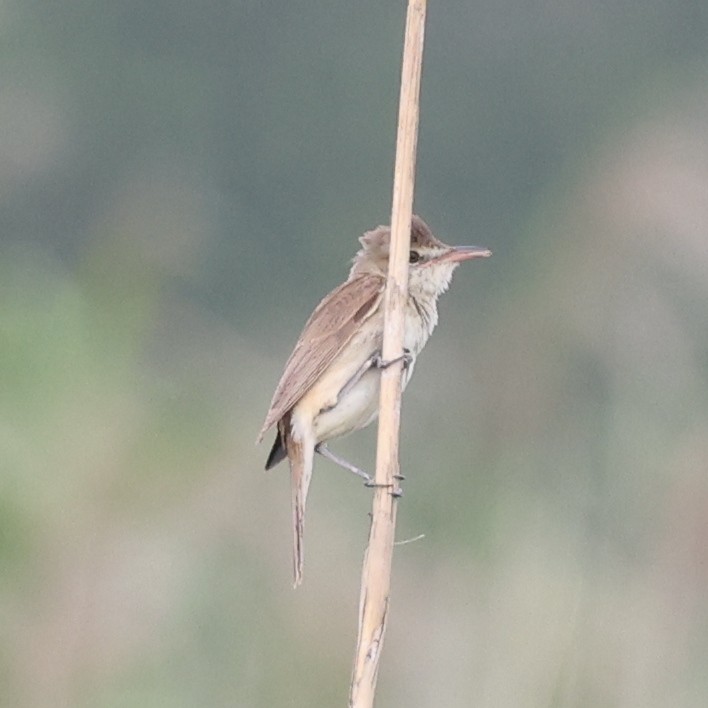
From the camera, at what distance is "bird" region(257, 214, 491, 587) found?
370 centimetres

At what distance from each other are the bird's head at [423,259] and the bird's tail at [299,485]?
1.34ft

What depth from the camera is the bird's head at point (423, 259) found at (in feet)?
12.4

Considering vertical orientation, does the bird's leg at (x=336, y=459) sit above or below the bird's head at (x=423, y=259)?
below

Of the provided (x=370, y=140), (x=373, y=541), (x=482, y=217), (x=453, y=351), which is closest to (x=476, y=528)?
(x=373, y=541)

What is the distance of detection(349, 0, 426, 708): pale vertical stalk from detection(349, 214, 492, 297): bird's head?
2.31 feet

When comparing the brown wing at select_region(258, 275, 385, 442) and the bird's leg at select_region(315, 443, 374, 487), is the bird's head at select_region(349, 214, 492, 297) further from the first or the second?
the bird's leg at select_region(315, 443, 374, 487)

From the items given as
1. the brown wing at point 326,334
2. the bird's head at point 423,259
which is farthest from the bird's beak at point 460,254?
the brown wing at point 326,334

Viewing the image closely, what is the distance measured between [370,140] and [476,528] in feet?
Answer: 42.7

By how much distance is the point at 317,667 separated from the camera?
167 inches

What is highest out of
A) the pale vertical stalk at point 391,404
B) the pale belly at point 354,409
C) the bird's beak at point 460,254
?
the bird's beak at point 460,254

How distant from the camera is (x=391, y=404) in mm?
2979

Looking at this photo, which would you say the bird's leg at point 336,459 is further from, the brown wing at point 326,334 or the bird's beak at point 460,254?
the bird's beak at point 460,254

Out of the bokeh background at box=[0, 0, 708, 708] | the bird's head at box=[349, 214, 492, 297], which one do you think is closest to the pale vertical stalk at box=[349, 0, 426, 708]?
the bird's head at box=[349, 214, 492, 297]

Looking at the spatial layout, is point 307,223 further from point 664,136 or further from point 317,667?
point 317,667
